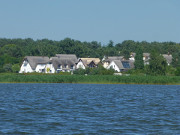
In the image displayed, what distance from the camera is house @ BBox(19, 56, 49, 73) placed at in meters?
142

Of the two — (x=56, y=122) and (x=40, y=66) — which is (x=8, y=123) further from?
(x=40, y=66)

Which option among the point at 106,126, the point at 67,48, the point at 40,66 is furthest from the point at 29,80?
the point at 67,48

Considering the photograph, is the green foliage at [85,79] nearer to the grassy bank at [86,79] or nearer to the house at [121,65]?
the grassy bank at [86,79]

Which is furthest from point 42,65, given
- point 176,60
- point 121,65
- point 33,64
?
point 176,60

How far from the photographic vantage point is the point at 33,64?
5595 inches

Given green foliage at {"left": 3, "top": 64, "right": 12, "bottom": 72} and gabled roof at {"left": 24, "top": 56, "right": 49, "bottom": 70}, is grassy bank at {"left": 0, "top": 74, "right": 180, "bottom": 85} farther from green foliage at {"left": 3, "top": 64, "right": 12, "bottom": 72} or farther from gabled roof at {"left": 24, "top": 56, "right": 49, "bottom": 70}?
gabled roof at {"left": 24, "top": 56, "right": 49, "bottom": 70}

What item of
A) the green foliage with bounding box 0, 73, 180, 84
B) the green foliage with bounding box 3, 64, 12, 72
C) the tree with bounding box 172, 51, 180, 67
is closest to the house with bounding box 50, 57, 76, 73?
the green foliage with bounding box 3, 64, 12, 72

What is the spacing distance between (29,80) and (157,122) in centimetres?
6462

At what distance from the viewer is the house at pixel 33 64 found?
141625 millimetres

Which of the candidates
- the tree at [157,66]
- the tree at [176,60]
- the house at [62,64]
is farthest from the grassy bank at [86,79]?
the tree at [176,60]

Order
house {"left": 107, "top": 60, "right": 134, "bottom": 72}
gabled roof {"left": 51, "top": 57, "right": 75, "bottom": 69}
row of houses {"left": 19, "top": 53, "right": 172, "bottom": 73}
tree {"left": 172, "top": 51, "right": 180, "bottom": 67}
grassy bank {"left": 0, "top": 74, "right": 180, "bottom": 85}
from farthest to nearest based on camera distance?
tree {"left": 172, "top": 51, "right": 180, "bottom": 67}
house {"left": 107, "top": 60, "right": 134, "bottom": 72}
gabled roof {"left": 51, "top": 57, "right": 75, "bottom": 69}
row of houses {"left": 19, "top": 53, "right": 172, "bottom": 73}
grassy bank {"left": 0, "top": 74, "right": 180, "bottom": 85}

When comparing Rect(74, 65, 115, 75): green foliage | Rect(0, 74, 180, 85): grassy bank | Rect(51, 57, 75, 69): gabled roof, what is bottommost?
Rect(0, 74, 180, 85): grassy bank

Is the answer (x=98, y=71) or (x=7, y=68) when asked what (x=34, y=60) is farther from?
(x=98, y=71)

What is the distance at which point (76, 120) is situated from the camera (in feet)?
87.0
